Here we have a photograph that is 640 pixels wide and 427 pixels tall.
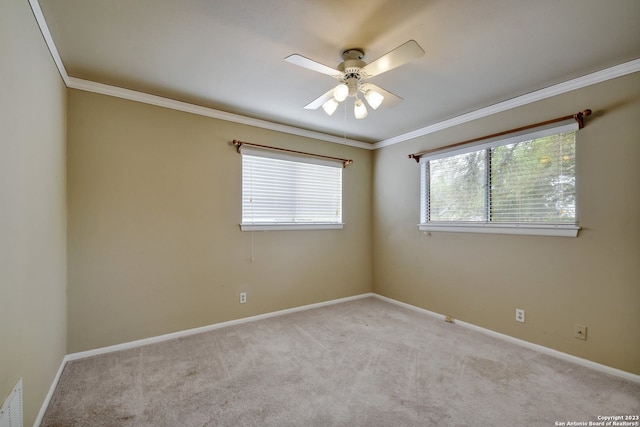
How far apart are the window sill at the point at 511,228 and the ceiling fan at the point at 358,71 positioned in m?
1.75

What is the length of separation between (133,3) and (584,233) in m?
3.61

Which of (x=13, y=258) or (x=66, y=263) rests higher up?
(x=13, y=258)

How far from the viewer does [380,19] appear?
1724 mm

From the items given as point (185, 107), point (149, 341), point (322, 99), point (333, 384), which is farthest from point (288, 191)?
point (333, 384)

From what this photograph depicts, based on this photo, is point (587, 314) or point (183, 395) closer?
point (183, 395)

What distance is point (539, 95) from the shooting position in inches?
105

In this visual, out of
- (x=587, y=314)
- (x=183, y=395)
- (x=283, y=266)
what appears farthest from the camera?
(x=283, y=266)

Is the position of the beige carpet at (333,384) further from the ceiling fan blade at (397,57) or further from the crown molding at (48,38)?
the crown molding at (48,38)

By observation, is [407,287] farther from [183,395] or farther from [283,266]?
[183,395]

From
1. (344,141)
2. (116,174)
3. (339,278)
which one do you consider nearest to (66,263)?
(116,174)

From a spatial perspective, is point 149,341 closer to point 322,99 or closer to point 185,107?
point 185,107

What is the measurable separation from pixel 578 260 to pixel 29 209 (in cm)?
394

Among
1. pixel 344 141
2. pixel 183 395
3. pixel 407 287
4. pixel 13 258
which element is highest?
pixel 344 141

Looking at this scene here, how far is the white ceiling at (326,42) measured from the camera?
1649 mm
